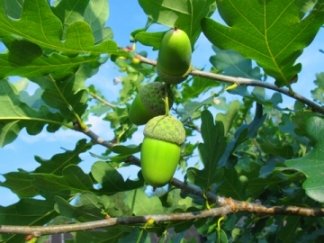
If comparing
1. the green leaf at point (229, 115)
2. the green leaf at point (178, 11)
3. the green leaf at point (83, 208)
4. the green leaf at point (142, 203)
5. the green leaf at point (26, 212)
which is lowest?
the green leaf at point (26, 212)

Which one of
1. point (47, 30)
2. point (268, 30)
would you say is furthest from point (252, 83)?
point (47, 30)

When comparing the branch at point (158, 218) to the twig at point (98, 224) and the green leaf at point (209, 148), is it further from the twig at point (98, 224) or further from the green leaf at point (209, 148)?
the green leaf at point (209, 148)

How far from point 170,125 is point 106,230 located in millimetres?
670

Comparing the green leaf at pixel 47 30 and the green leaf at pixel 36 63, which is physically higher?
the green leaf at pixel 47 30

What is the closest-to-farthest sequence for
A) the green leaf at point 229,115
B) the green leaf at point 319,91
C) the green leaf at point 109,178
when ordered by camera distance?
the green leaf at point 109,178, the green leaf at point 229,115, the green leaf at point 319,91

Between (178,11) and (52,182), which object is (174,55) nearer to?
(178,11)

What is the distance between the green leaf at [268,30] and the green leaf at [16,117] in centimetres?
84

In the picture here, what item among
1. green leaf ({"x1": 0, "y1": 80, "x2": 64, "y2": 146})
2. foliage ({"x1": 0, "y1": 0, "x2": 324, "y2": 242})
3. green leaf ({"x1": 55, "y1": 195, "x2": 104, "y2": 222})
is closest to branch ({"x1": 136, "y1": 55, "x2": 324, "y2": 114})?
foliage ({"x1": 0, "y1": 0, "x2": 324, "y2": 242})

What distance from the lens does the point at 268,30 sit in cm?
170

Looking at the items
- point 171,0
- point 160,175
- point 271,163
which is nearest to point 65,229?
point 160,175

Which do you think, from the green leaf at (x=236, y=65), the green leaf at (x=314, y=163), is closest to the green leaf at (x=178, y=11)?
the green leaf at (x=314, y=163)

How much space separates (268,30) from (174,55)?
0.40 m

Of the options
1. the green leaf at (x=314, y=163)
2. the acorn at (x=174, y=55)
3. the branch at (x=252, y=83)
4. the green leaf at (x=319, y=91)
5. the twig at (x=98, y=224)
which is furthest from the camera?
the green leaf at (x=319, y=91)

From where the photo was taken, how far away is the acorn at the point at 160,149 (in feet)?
4.85
